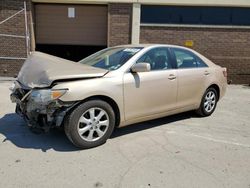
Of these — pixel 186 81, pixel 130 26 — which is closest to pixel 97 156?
pixel 186 81

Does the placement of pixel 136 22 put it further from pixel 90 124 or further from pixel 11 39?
pixel 90 124

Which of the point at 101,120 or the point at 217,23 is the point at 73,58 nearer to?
the point at 217,23

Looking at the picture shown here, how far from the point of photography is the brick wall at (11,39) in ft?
32.9

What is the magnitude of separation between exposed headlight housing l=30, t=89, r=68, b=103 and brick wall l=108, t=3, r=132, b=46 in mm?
6888

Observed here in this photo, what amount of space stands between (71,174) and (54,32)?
8542 millimetres

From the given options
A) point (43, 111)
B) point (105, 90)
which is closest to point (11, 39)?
point (43, 111)

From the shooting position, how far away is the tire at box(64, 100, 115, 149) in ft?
12.9

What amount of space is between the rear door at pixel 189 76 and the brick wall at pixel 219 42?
16.3 feet

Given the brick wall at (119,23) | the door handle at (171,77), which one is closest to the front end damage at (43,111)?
the door handle at (171,77)

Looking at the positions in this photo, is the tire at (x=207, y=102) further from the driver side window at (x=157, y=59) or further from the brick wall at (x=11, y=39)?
the brick wall at (x=11, y=39)

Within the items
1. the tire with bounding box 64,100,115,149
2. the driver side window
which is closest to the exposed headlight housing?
the tire with bounding box 64,100,115,149

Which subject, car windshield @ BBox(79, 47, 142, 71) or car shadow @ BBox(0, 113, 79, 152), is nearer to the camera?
car shadow @ BBox(0, 113, 79, 152)

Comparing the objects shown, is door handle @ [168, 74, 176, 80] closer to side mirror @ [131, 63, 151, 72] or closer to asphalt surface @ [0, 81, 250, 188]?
side mirror @ [131, 63, 151, 72]

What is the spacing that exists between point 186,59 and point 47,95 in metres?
2.85
